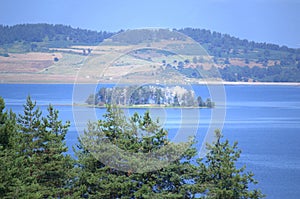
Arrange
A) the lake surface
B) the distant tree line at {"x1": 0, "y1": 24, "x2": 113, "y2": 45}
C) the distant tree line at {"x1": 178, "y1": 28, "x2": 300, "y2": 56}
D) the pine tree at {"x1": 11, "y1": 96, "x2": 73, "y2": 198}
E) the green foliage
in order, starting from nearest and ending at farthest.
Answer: the green foliage
the pine tree at {"x1": 11, "y1": 96, "x2": 73, "y2": 198}
the lake surface
the distant tree line at {"x1": 178, "y1": 28, "x2": 300, "y2": 56}
the distant tree line at {"x1": 0, "y1": 24, "x2": 113, "y2": 45}

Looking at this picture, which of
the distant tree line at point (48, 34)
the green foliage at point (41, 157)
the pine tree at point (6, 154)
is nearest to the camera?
the pine tree at point (6, 154)

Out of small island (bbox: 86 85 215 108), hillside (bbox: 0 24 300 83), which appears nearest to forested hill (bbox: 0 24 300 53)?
hillside (bbox: 0 24 300 83)

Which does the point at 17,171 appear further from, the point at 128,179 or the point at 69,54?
the point at 69,54

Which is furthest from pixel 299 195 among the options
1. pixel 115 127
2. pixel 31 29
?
pixel 31 29

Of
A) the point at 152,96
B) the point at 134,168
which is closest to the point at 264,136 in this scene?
the point at 152,96

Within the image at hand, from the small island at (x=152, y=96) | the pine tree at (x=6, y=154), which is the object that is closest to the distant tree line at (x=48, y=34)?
the small island at (x=152, y=96)

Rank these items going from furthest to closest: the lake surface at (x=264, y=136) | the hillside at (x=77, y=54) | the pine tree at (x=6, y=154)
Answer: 1. the hillside at (x=77, y=54)
2. the lake surface at (x=264, y=136)
3. the pine tree at (x=6, y=154)

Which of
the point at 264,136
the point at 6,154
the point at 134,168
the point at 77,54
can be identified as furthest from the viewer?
the point at 77,54

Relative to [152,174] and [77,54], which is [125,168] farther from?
[77,54]

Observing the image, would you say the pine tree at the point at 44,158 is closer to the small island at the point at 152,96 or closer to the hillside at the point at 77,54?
the small island at the point at 152,96

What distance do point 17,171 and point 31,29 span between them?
137104 mm

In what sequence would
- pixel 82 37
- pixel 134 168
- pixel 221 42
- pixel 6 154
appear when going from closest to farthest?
pixel 6 154
pixel 134 168
pixel 221 42
pixel 82 37

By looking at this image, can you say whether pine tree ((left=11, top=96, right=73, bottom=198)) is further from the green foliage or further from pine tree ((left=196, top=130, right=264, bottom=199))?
pine tree ((left=196, top=130, right=264, bottom=199))

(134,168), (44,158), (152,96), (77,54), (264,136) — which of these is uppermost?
(77,54)
